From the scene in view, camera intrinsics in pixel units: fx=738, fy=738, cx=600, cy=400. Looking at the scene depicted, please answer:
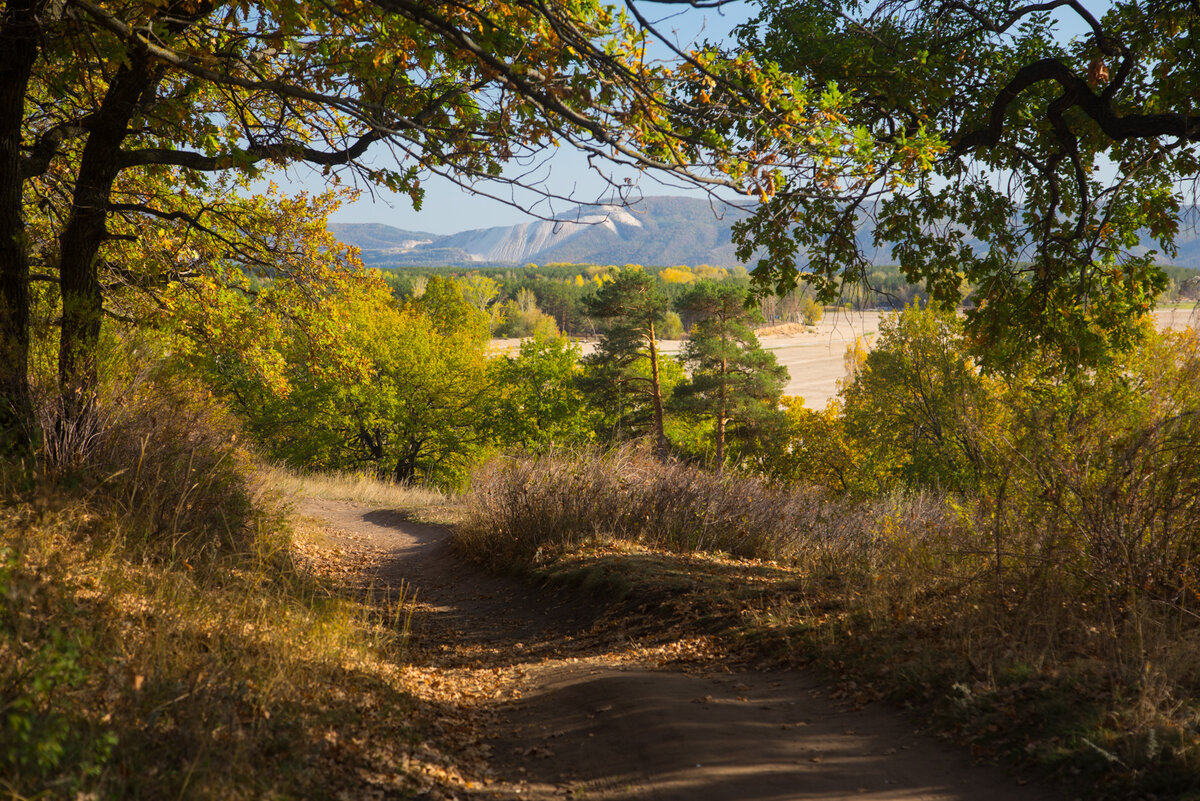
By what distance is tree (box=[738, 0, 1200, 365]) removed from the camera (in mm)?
8188

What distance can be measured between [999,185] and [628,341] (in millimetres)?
24172

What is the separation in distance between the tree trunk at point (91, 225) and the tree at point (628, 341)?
23360 millimetres

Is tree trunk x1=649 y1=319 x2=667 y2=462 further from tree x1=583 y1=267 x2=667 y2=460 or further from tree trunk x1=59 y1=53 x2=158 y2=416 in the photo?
tree trunk x1=59 y1=53 x2=158 y2=416

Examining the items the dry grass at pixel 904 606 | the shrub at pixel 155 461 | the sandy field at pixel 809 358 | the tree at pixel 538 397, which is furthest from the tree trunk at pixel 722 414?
the sandy field at pixel 809 358

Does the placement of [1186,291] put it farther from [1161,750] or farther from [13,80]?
→ [13,80]

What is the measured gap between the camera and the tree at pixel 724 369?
3206 centimetres

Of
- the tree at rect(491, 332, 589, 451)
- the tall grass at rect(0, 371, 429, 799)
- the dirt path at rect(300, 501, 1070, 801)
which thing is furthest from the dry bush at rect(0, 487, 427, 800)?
the tree at rect(491, 332, 589, 451)

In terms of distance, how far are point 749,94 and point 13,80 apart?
6312 millimetres

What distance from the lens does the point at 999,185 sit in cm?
914

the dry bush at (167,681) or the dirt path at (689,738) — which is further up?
the dry bush at (167,681)

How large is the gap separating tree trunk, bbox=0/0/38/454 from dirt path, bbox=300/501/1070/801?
3.95m

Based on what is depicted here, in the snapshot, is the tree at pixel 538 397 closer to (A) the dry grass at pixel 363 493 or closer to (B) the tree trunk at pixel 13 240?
(A) the dry grass at pixel 363 493

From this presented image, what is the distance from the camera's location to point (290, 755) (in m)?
3.37

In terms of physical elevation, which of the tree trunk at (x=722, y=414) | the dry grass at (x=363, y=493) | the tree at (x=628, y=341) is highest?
the tree at (x=628, y=341)
